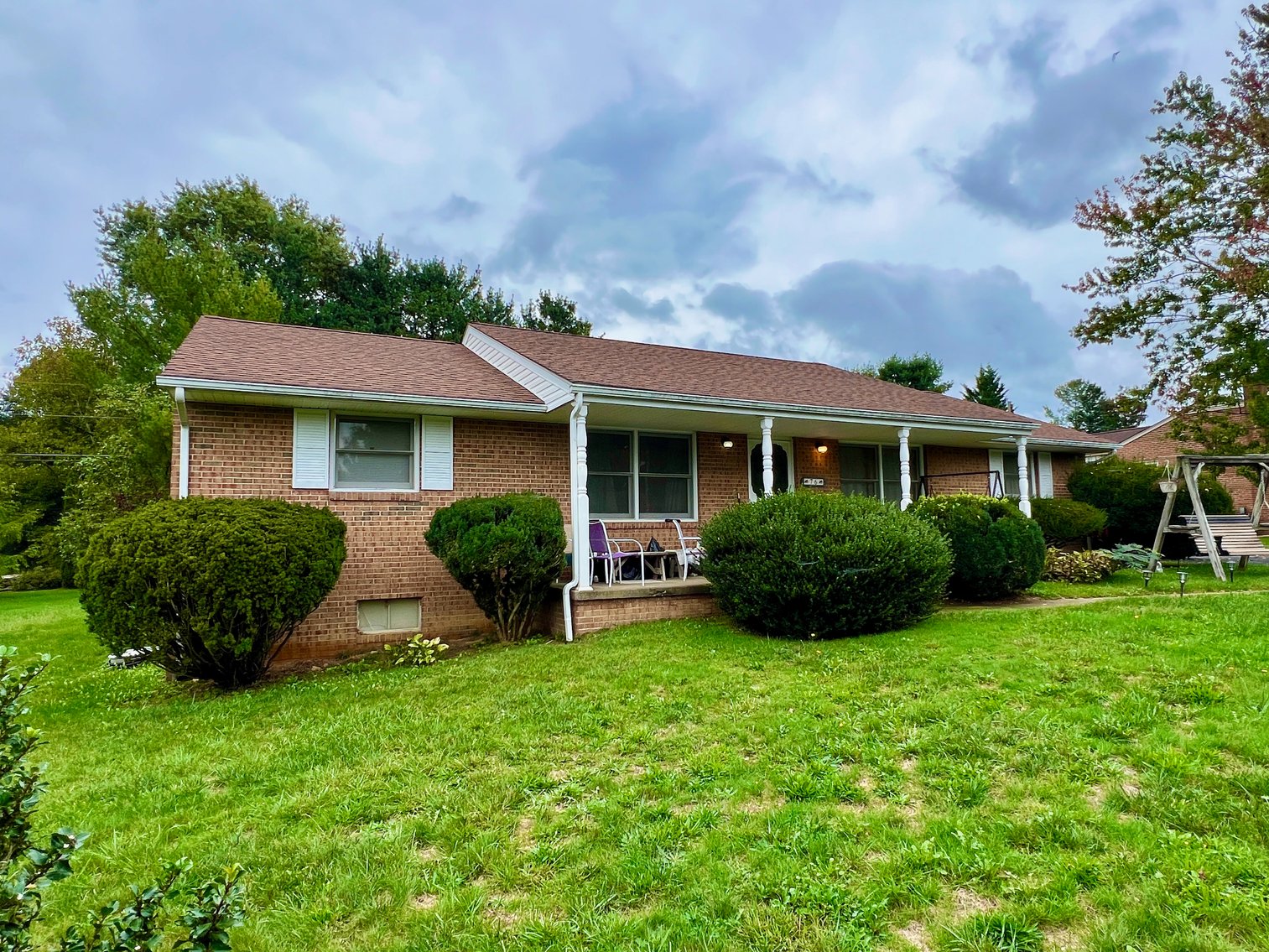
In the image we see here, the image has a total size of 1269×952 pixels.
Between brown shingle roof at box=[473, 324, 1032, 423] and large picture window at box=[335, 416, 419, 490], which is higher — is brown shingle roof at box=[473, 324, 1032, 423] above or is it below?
above

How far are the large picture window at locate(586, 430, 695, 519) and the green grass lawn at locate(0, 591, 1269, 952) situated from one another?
459 cm

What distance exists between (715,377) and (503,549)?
16.9 feet

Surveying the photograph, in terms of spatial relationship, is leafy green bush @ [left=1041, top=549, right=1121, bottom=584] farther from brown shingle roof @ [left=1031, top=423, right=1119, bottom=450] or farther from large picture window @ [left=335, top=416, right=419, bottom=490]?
large picture window @ [left=335, top=416, right=419, bottom=490]

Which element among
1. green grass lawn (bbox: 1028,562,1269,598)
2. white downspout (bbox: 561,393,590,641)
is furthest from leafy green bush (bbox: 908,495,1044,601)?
white downspout (bbox: 561,393,590,641)

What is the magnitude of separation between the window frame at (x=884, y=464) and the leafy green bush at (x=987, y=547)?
3218 mm

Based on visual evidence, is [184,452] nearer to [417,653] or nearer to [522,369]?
[417,653]

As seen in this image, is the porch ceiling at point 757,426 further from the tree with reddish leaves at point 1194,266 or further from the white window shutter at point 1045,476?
the tree with reddish leaves at point 1194,266

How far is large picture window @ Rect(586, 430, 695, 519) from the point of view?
34.4ft

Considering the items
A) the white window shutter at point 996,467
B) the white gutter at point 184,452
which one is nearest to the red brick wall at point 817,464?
the white window shutter at point 996,467

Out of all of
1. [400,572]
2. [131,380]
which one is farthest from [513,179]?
[400,572]

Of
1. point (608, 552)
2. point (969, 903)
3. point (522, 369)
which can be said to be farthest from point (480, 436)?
point (969, 903)

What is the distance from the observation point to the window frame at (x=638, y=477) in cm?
1052

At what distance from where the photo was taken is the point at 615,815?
3.25m

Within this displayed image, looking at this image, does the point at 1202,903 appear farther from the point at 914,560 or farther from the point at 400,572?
the point at 400,572
